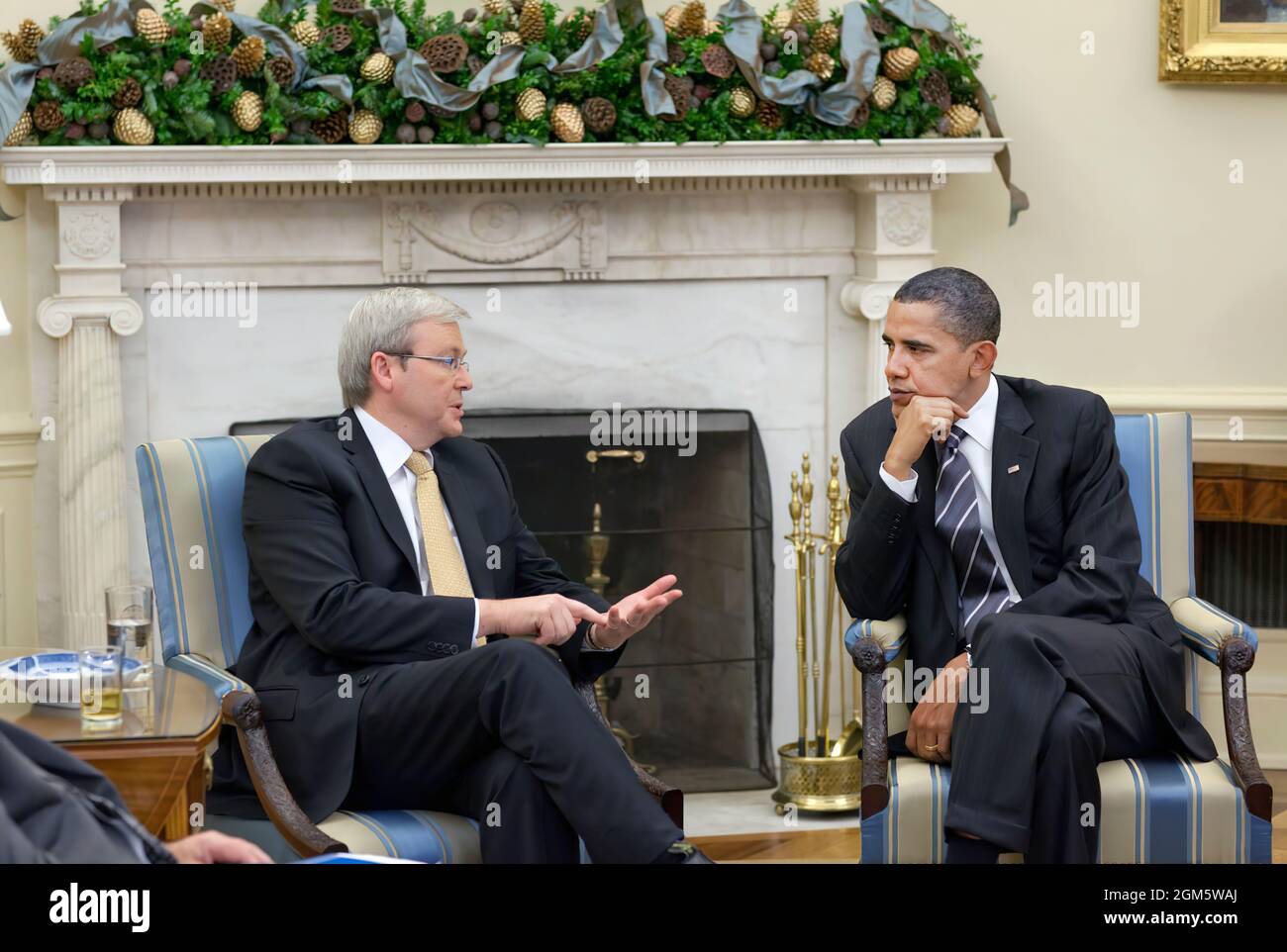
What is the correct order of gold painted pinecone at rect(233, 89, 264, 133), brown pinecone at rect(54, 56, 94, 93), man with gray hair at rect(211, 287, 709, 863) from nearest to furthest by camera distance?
1. man with gray hair at rect(211, 287, 709, 863)
2. brown pinecone at rect(54, 56, 94, 93)
3. gold painted pinecone at rect(233, 89, 264, 133)

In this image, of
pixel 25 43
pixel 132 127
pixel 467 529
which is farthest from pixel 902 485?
pixel 25 43

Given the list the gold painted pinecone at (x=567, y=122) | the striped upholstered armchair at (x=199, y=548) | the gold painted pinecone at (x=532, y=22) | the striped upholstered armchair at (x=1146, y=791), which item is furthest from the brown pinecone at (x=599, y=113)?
the striped upholstered armchair at (x=1146, y=791)

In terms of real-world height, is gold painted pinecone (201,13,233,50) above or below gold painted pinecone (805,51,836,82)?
above

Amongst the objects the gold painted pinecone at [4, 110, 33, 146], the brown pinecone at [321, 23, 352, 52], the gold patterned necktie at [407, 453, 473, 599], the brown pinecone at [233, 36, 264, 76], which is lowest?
the gold patterned necktie at [407, 453, 473, 599]

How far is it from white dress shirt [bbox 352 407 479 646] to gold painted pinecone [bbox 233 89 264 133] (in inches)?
53.4

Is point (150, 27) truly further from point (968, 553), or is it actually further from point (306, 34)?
point (968, 553)

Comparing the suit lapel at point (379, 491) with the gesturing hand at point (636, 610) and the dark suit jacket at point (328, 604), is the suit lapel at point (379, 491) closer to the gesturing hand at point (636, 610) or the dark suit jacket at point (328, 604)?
the dark suit jacket at point (328, 604)

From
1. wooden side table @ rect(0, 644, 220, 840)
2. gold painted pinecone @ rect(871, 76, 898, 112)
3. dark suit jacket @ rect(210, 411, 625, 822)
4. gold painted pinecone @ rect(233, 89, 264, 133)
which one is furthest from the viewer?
gold painted pinecone @ rect(871, 76, 898, 112)

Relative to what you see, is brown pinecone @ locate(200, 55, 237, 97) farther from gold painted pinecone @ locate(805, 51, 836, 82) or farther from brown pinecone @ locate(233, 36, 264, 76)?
gold painted pinecone @ locate(805, 51, 836, 82)

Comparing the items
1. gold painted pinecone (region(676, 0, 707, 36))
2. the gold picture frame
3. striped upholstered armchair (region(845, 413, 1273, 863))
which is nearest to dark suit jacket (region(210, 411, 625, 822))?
striped upholstered armchair (region(845, 413, 1273, 863))

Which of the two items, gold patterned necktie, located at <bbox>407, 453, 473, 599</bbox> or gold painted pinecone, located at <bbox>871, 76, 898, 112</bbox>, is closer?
gold patterned necktie, located at <bbox>407, 453, 473, 599</bbox>

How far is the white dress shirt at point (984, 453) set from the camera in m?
3.09

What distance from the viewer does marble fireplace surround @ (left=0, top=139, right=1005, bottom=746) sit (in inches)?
165
